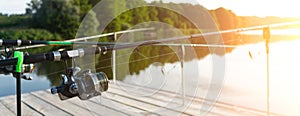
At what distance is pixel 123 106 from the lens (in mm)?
Answer: 2803

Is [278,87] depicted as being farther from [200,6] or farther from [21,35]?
[21,35]

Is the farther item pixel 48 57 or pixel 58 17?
pixel 58 17

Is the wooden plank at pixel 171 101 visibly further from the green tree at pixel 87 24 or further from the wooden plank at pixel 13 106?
the wooden plank at pixel 13 106

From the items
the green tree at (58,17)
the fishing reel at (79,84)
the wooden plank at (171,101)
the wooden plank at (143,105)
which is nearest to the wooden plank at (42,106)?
the wooden plank at (143,105)

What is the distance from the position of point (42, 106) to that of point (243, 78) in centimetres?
224

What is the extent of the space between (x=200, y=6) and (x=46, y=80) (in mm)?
3633

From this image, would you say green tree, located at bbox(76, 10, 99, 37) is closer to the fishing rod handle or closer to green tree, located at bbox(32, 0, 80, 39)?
the fishing rod handle

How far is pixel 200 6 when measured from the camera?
2.29 metres

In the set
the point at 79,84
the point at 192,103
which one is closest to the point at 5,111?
the point at 192,103

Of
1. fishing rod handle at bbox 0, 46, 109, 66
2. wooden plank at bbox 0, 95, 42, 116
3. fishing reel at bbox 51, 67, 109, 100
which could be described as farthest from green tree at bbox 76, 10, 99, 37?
fishing rod handle at bbox 0, 46, 109, 66

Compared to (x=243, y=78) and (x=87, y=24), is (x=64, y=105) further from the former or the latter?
(x=243, y=78)

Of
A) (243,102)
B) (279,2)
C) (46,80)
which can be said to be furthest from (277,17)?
(46,80)

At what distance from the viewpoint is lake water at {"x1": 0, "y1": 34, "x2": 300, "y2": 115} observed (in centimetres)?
277

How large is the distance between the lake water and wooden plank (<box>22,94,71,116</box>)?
306mm
